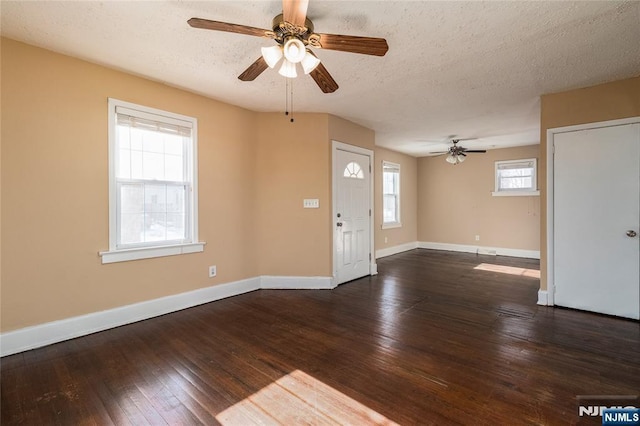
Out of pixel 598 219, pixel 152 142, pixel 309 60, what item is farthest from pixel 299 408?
pixel 598 219

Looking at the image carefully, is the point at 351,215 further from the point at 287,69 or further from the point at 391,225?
the point at 287,69

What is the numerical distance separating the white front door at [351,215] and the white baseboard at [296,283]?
0.26m

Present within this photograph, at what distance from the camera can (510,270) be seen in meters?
Result: 5.31

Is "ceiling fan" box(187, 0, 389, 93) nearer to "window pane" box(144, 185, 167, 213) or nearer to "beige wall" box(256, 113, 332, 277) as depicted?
"window pane" box(144, 185, 167, 213)

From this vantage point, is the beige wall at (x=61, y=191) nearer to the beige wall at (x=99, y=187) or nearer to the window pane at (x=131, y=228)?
the beige wall at (x=99, y=187)

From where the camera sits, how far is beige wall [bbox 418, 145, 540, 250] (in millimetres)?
6469

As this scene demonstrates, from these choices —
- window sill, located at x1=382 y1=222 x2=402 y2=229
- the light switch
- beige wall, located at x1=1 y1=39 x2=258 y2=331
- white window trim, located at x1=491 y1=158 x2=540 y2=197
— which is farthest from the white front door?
white window trim, located at x1=491 y1=158 x2=540 y2=197

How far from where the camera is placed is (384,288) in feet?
14.0

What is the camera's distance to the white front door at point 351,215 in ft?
14.6

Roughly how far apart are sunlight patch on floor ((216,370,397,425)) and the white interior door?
318 cm

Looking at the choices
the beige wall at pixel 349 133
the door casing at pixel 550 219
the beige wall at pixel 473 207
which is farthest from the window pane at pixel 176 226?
the beige wall at pixel 473 207

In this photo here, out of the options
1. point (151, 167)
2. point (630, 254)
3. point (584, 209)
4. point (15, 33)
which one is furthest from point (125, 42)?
point (630, 254)

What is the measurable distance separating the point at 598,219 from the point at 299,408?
3752 mm

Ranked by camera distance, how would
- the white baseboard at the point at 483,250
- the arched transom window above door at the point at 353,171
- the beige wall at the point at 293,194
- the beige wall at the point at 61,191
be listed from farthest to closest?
the white baseboard at the point at 483,250 < the arched transom window above door at the point at 353,171 < the beige wall at the point at 293,194 < the beige wall at the point at 61,191
